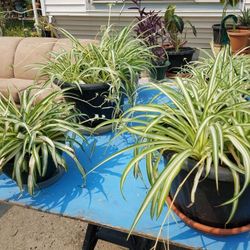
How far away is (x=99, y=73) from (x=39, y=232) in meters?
1.24

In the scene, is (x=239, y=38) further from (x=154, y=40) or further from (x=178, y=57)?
(x=154, y=40)

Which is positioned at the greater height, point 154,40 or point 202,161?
point 154,40

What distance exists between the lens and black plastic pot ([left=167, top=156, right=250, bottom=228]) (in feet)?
2.70

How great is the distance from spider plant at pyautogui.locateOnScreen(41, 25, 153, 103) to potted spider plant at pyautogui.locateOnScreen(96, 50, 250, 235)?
16.0 inches

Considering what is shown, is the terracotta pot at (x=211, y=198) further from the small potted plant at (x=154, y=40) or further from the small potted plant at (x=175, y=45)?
the small potted plant at (x=175, y=45)

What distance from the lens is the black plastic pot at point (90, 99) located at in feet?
4.32

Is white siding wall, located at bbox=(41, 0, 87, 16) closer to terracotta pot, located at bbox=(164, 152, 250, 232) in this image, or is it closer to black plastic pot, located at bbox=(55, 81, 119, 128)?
black plastic pot, located at bbox=(55, 81, 119, 128)

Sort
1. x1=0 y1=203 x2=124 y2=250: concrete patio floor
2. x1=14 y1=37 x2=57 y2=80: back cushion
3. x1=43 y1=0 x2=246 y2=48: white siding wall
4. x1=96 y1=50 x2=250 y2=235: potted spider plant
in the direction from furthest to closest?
x1=43 y1=0 x2=246 y2=48: white siding wall, x1=14 y1=37 x2=57 y2=80: back cushion, x1=0 y1=203 x2=124 y2=250: concrete patio floor, x1=96 y1=50 x2=250 y2=235: potted spider plant

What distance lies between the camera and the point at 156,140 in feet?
3.03

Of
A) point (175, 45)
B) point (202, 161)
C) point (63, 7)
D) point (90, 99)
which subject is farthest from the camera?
point (63, 7)

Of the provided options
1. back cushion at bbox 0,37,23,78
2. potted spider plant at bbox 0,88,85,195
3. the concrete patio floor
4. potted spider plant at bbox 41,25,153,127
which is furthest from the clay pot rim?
back cushion at bbox 0,37,23,78

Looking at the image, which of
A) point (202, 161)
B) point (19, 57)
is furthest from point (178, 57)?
point (202, 161)

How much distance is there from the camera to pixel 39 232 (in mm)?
2084

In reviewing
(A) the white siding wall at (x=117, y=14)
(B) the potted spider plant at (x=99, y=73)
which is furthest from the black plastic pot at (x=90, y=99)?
(A) the white siding wall at (x=117, y=14)
